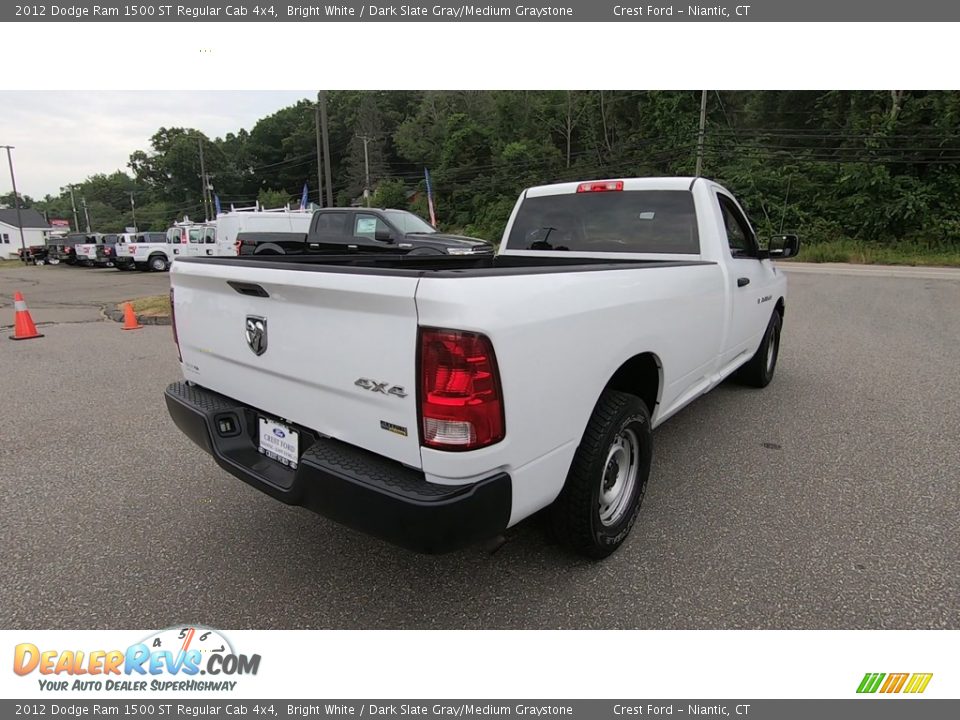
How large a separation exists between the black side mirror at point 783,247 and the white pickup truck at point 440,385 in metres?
1.40

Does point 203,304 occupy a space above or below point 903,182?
below

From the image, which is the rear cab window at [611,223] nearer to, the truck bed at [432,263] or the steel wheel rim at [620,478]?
the truck bed at [432,263]

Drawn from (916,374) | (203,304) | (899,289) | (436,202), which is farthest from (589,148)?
(203,304)

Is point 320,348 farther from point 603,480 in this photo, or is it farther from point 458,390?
point 603,480

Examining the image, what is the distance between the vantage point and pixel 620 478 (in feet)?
9.32

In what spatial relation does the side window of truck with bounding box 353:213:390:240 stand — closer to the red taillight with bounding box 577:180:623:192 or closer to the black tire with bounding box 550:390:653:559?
the red taillight with bounding box 577:180:623:192

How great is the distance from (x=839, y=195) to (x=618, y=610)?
34826 millimetres

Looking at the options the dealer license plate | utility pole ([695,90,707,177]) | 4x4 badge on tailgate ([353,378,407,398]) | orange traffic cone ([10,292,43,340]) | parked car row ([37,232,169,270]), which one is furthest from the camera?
utility pole ([695,90,707,177])

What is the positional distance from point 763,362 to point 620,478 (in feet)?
10.7

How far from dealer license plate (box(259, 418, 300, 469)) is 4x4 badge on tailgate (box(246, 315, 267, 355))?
13.1 inches

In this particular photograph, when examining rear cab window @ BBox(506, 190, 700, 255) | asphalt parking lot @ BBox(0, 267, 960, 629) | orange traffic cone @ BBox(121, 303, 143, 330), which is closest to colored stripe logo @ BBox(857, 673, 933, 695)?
asphalt parking lot @ BBox(0, 267, 960, 629)

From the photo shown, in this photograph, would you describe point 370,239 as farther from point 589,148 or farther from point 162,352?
point 589,148

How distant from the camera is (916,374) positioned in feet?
19.7

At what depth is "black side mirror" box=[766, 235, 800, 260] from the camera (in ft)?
14.6
